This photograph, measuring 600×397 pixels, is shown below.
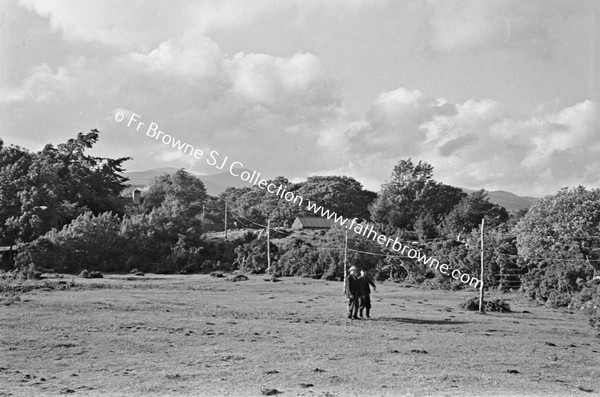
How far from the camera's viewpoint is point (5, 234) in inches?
2120

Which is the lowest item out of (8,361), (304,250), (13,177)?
(8,361)

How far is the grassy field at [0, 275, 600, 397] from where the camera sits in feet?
39.6

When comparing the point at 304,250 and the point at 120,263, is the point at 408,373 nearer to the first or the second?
the point at 304,250

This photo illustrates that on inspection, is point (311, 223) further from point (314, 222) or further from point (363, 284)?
point (363, 284)

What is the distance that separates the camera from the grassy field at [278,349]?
12078mm

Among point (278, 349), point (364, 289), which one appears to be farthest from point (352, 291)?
point (278, 349)

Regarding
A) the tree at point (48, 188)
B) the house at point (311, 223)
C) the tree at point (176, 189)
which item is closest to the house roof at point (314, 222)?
the house at point (311, 223)

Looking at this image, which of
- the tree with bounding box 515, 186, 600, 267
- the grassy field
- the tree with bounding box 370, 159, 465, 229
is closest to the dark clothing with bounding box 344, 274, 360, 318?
the grassy field

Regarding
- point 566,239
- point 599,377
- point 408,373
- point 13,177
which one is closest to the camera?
point 408,373

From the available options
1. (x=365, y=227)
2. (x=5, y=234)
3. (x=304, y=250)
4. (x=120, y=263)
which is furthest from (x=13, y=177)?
(x=365, y=227)

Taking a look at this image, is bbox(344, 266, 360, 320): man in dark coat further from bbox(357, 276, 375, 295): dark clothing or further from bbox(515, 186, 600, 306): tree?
bbox(515, 186, 600, 306): tree

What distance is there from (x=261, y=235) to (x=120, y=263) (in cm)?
1263

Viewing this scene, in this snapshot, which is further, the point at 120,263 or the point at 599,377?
the point at 120,263

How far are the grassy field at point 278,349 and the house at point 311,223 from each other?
136 ft
